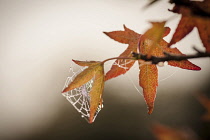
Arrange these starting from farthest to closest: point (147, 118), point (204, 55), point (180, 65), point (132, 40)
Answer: point (147, 118)
point (132, 40)
point (180, 65)
point (204, 55)

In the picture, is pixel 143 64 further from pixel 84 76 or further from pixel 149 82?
pixel 84 76

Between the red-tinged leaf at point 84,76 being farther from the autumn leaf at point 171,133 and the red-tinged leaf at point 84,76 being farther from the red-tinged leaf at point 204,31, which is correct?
the autumn leaf at point 171,133

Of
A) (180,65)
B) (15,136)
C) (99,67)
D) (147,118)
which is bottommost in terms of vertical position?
(147,118)

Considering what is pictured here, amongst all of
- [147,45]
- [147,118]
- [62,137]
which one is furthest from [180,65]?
[62,137]

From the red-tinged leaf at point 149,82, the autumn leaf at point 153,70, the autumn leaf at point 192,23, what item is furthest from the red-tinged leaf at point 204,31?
the red-tinged leaf at point 149,82

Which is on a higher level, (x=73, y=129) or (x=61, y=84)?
(x=61, y=84)

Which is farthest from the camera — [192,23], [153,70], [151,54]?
[153,70]

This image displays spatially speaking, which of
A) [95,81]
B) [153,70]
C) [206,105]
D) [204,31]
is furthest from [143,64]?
[206,105]

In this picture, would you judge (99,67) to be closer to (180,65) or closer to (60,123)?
(180,65)
